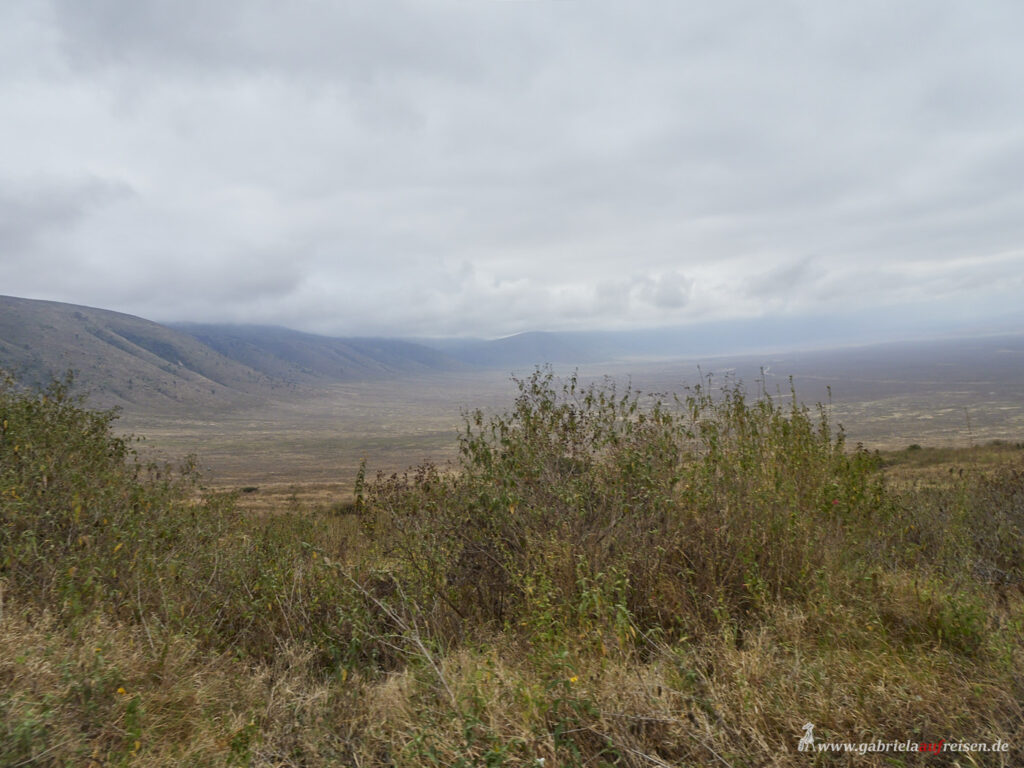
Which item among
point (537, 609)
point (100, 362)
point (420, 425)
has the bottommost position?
point (420, 425)

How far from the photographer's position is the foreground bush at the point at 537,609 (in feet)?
8.25

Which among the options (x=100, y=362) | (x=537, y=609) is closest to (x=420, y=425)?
(x=537, y=609)

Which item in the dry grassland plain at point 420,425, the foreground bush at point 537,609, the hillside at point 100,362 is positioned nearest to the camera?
the foreground bush at point 537,609

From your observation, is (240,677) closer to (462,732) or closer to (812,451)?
(462,732)

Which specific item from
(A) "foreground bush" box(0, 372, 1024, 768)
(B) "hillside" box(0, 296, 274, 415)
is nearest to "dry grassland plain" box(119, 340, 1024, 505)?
(A) "foreground bush" box(0, 372, 1024, 768)

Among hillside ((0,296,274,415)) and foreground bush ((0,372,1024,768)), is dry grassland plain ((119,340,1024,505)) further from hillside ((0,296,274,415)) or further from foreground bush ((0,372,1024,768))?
hillside ((0,296,274,415))

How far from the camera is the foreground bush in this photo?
99.0 inches

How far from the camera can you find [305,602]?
418 centimetres

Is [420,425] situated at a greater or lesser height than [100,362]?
lesser

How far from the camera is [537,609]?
12.1 feet

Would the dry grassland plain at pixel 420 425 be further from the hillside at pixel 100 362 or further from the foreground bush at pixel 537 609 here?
the hillside at pixel 100 362

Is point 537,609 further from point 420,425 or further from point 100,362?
point 100,362

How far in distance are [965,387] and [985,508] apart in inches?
4853

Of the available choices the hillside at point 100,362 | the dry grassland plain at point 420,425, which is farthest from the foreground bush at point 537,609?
the hillside at point 100,362
